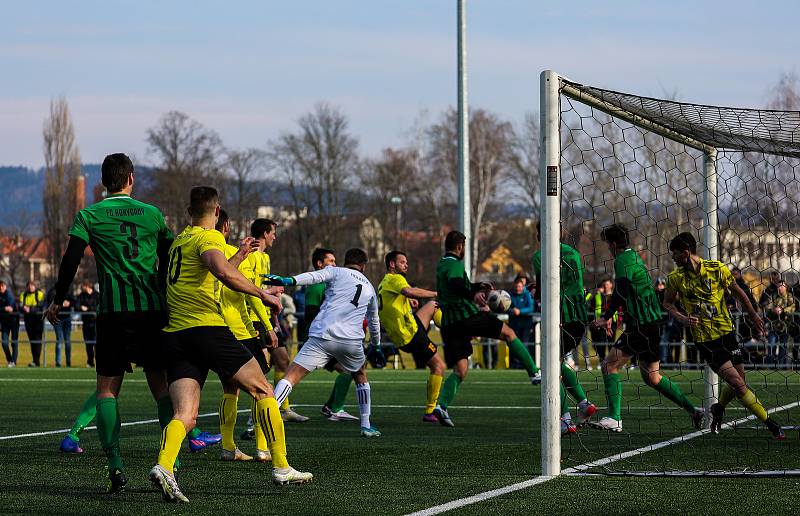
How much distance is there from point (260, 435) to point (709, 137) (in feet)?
15.0

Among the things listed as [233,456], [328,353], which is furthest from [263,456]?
[328,353]

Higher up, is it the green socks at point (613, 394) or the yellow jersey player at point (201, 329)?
the yellow jersey player at point (201, 329)

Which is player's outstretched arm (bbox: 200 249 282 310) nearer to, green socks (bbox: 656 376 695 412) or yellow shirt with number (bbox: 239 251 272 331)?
yellow shirt with number (bbox: 239 251 272 331)

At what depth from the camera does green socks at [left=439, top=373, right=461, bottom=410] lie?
1311 cm

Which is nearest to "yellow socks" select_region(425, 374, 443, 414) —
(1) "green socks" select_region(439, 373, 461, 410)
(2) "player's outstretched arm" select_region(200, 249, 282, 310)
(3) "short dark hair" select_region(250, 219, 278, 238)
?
(1) "green socks" select_region(439, 373, 461, 410)

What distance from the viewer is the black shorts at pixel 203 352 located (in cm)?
761

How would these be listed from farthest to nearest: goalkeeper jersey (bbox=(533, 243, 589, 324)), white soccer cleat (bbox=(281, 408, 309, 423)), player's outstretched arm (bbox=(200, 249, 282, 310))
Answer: white soccer cleat (bbox=(281, 408, 309, 423)) < goalkeeper jersey (bbox=(533, 243, 589, 324)) < player's outstretched arm (bbox=(200, 249, 282, 310))

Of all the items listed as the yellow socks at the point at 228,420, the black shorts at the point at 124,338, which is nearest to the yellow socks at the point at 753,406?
the yellow socks at the point at 228,420

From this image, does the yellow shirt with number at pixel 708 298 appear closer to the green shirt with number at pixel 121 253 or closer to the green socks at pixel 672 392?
the green socks at pixel 672 392

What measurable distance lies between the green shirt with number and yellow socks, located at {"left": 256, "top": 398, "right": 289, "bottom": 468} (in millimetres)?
929

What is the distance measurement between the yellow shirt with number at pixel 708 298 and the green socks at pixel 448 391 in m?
2.88

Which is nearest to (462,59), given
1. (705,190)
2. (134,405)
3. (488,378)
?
(488,378)

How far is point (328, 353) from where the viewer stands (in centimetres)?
1124

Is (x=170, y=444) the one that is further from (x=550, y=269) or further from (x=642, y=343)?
(x=642, y=343)
